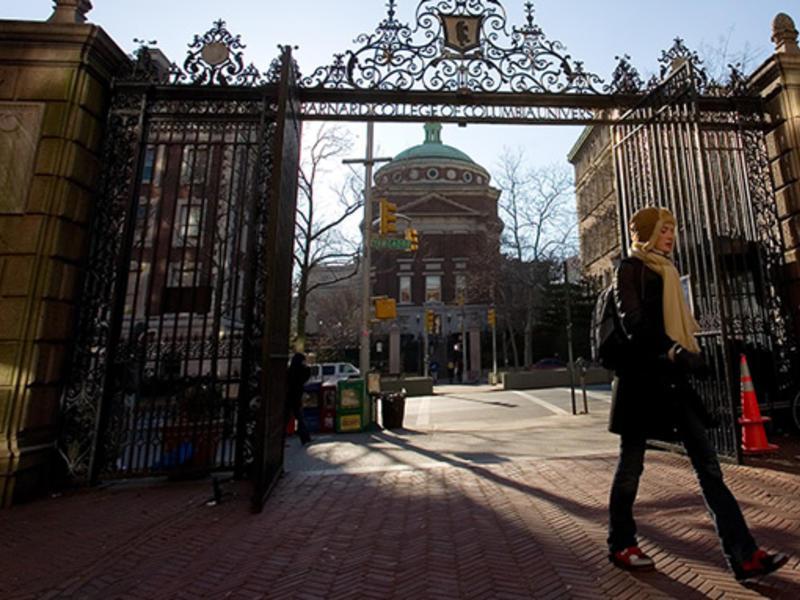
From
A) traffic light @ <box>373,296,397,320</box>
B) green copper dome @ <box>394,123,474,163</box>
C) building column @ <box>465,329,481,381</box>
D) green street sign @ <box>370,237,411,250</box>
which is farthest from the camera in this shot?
green copper dome @ <box>394,123,474,163</box>

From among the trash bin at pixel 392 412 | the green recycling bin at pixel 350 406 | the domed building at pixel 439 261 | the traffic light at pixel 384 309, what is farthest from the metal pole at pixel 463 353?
the green recycling bin at pixel 350 406

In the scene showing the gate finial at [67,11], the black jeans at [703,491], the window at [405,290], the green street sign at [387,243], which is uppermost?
the window at [405,290]

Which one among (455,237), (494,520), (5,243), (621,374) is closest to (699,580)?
(621,374)

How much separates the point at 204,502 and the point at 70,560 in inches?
56.3

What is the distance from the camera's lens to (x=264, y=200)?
19.6ft

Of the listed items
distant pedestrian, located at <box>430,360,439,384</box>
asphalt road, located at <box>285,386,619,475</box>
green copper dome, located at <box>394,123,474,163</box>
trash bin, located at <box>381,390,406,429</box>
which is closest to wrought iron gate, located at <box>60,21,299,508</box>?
asphalt road, located at <box>285,386,619,475</box>

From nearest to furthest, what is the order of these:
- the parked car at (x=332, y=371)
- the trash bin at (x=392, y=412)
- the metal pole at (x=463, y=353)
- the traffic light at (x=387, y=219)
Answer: the trash bin at (x=392, y=412) → the traffic light at (x=387, y=219) → the parked car at (x=332, y=371) → the metal pole at (x=463, y=353)

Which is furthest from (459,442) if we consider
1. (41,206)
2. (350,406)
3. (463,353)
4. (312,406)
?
(463,353)

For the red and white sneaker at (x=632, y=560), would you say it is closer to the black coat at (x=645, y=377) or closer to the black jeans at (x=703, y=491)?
the black jeans at (x=703, y=491)

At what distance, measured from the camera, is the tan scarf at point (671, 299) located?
2811 millimetres

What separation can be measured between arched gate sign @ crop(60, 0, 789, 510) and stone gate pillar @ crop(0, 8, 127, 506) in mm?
250

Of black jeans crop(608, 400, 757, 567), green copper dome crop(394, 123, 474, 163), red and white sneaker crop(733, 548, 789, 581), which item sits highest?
green copper dome crop(394, 123, 474, 163)

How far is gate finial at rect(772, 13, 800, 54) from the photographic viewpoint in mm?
6719

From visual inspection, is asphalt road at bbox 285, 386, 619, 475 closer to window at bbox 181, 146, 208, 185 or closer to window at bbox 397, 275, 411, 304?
window at bbox 181, 146, 208, 185
